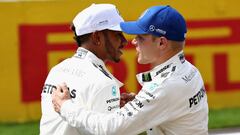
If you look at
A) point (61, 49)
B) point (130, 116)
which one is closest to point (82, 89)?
point (130, 116)

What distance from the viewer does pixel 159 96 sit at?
119 inches

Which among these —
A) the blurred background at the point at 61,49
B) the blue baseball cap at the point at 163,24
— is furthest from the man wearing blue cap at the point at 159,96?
the blurred background at the point at 61,49

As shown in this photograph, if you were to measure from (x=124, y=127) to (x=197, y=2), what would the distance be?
671 cm

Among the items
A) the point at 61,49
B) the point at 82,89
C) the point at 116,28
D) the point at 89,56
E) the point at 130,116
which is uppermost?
the point at 61,49

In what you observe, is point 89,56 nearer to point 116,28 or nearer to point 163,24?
point 116,28

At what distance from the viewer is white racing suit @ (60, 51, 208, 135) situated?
3031 mm

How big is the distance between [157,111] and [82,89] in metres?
0.38

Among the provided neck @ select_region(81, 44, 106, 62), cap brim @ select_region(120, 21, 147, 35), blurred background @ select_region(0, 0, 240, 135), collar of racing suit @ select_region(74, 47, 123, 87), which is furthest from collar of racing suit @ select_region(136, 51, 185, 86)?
blurred background @ select_region(0, 0, 240, 135)

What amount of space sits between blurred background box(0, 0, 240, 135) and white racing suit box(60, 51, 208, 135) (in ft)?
17.6

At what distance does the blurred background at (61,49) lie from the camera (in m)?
8.84

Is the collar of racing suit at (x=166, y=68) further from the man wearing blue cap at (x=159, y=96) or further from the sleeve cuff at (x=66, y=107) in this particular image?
the sleeve cuff at (x=66, y=107)

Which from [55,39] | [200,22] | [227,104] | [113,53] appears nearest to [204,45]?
[200,22]

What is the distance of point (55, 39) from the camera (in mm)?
9125

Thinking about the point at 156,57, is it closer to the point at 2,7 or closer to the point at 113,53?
the point at 113,53
